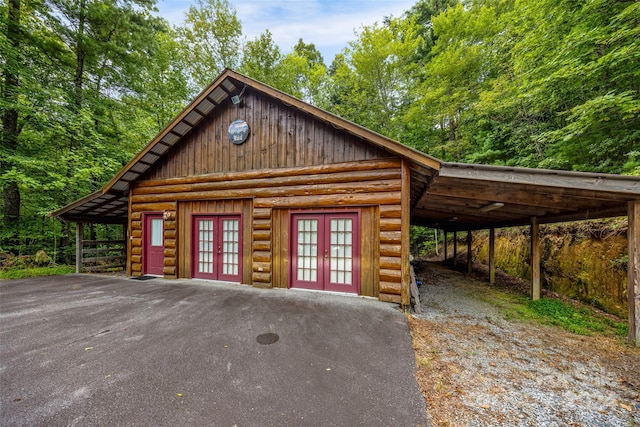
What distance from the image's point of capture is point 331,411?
217 cm

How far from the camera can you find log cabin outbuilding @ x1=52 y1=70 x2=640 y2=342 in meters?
4.41

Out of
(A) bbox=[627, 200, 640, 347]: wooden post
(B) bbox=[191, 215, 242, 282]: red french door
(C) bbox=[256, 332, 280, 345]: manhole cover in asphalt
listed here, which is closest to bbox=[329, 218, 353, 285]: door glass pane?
(C) bbox=[256, 332, 280, 345]: manhole cover in asphalt

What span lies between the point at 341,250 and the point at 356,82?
12.3m

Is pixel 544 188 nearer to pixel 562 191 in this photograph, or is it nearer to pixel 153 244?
pixel 562 191

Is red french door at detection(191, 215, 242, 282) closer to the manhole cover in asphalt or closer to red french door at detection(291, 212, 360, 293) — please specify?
red french door at detection(291, 212, 360, 293)

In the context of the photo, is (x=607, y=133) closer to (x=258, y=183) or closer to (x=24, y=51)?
(x=258, y=183)

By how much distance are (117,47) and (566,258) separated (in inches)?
742

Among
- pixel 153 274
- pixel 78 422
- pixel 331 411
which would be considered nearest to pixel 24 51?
pixel 153 274

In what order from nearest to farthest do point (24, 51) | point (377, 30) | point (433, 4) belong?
point (24, 51) → point (377, 30) → point (433, 4)

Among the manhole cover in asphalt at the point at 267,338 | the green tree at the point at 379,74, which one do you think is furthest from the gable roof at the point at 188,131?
the green tree at the point at 379,74

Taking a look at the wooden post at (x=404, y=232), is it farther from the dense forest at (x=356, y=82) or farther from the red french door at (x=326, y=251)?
the dense forest at (x=356, y=82)

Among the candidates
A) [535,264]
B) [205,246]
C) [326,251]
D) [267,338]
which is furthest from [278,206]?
[535,264]

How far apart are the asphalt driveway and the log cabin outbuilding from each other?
1.25 meters

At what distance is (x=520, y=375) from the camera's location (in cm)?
285
